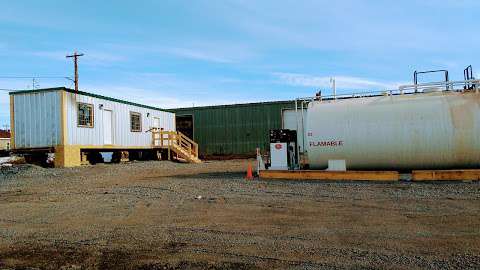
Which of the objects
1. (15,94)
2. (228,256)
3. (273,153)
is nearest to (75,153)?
(15,94)

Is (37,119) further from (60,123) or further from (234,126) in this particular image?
(234,126)

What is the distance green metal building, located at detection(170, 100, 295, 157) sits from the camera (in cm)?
3684

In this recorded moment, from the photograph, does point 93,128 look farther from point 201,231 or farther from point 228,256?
point 228,256

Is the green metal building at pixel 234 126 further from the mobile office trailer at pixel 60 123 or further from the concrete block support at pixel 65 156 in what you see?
the concrete block support at pixel 65 156

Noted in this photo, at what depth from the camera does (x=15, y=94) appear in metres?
21.4

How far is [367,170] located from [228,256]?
9351 mm

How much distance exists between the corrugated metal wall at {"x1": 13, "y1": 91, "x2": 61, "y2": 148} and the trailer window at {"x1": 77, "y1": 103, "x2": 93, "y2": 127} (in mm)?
1399

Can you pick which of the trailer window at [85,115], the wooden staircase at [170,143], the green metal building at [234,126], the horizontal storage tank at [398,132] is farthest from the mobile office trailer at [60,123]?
the green metal building at [234,126]

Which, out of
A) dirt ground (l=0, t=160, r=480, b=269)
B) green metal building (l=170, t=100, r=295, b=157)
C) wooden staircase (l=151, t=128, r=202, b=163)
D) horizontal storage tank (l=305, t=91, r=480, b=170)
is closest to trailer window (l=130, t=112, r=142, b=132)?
wooden staircase (l=151, t=128, r=202, b=163)

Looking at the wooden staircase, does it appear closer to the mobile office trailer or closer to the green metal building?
the mobile office trailer

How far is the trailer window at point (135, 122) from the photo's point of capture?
27.3 metres

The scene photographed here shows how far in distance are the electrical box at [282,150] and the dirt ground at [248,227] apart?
2.40 m

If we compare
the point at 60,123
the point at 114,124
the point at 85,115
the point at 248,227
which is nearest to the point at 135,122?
the point at 114,124

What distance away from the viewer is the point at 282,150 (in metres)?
15.5
